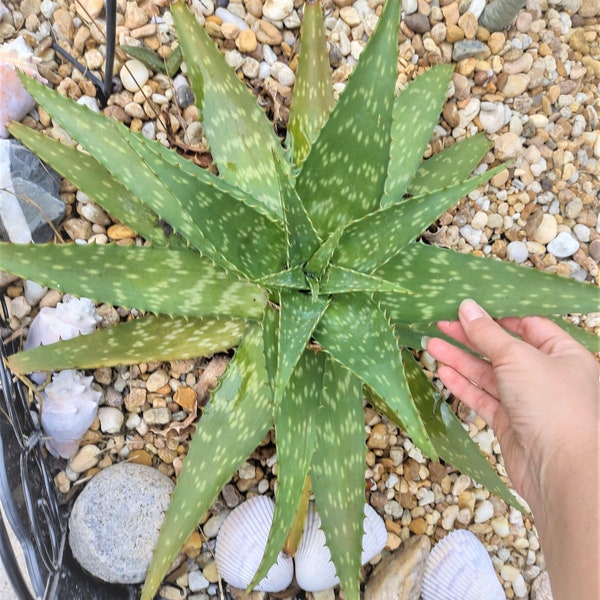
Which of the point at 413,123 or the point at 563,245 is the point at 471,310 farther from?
the point at 563,245

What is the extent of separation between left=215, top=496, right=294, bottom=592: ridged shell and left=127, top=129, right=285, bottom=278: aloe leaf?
0.54 metres

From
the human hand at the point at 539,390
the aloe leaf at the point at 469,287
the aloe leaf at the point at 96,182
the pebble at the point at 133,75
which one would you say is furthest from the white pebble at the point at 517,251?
the pebble at the point at 133,75

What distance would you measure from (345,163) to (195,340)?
0.39 meters

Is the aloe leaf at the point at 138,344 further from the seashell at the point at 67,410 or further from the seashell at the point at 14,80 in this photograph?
the seashell at the point at 14,80

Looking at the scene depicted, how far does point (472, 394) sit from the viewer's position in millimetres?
1042

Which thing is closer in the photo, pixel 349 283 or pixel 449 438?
pixel 349 283

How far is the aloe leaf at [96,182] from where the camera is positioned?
97 cm

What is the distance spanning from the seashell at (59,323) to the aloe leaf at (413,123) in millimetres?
608

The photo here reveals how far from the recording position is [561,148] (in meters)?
1.35

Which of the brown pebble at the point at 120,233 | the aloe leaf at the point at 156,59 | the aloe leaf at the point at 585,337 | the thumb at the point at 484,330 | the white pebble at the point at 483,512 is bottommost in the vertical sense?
the white pebble at the point at 483,512

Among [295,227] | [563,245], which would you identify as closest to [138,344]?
[295,227]

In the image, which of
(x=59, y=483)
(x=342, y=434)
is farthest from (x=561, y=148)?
(x=59, y=483)

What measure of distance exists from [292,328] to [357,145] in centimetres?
26

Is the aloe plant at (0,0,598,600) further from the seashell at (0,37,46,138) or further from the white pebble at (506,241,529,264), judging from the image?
the white pebble at (506,241,529,264)
